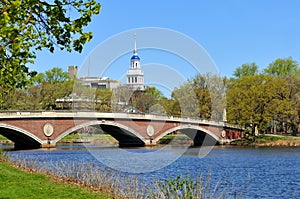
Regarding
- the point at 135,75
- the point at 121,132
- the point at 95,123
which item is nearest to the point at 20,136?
the point at 95,123

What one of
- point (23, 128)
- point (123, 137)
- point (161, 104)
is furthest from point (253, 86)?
point (23, 128)

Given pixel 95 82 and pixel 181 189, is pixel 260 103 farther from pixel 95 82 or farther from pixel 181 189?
pixel 95 82

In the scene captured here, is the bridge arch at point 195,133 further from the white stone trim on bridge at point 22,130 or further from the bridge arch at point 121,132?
the white stone trim on bridge at point 22,130

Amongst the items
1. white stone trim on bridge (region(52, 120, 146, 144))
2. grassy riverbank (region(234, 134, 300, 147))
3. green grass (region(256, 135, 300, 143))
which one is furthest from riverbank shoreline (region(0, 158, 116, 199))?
green grass (region(256, 135, 300, 143))

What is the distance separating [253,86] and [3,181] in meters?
45.9

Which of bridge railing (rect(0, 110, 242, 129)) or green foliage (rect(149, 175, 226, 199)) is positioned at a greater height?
bridge railing (rect(0, 110, 242, 129))

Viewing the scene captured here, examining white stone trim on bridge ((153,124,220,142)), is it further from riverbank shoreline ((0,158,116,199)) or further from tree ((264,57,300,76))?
riverbank shoreline ((0,158,116,199))

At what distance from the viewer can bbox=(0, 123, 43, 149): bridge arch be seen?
43875 millimetres

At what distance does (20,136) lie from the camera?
47.7m

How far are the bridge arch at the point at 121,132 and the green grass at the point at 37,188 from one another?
31.4 meters

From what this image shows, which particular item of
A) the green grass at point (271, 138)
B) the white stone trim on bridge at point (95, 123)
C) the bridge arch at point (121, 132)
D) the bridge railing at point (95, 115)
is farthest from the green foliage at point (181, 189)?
the green grass at point (271, 138)

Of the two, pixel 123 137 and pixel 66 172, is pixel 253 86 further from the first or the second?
pixel 66 172

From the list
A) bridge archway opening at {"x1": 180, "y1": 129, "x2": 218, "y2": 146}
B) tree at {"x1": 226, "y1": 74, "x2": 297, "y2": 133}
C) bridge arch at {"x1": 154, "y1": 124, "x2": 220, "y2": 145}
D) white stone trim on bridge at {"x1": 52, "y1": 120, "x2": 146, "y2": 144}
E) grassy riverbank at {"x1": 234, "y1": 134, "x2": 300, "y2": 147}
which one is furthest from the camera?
bridge archway opening at {"x1": 180, "y1": 129, "x2": 218, "y2": 146}

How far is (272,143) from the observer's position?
54125 millimetres
